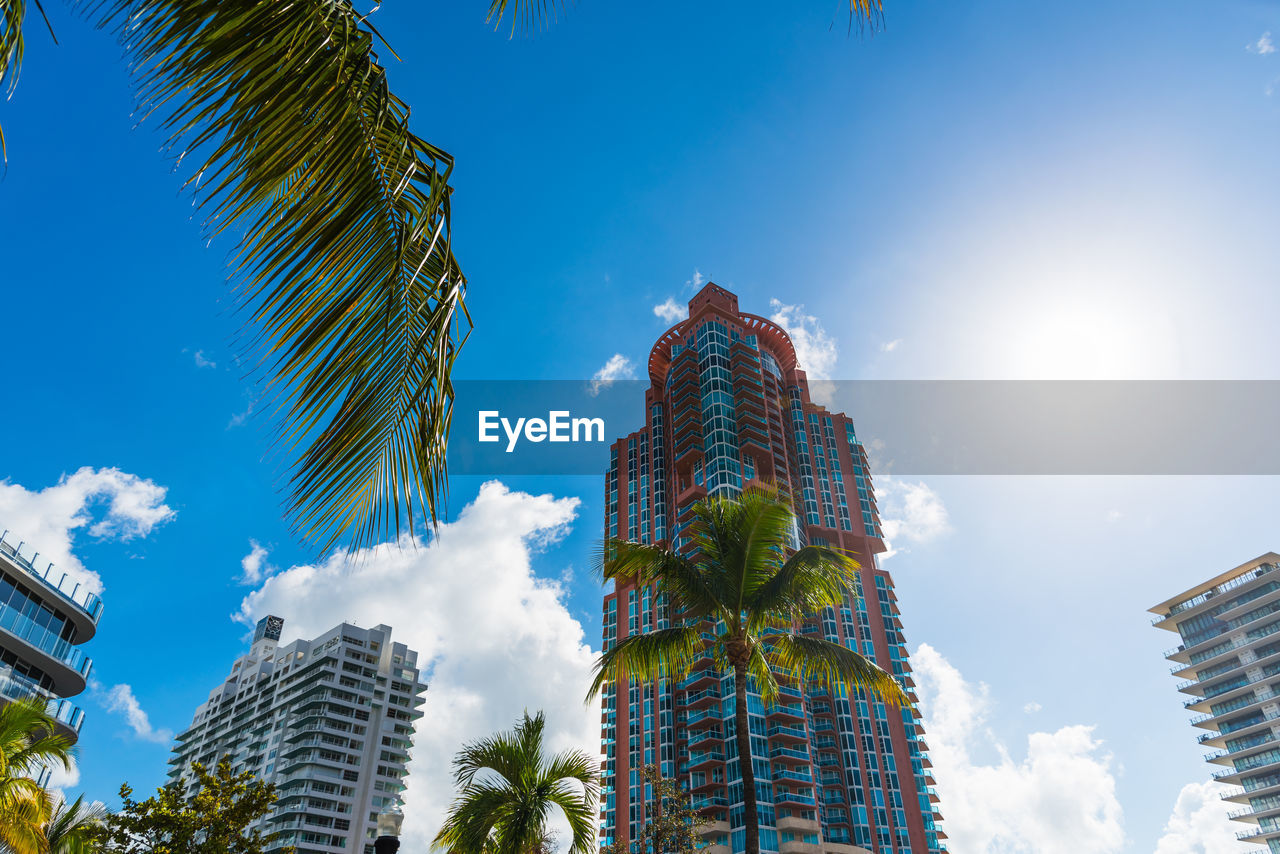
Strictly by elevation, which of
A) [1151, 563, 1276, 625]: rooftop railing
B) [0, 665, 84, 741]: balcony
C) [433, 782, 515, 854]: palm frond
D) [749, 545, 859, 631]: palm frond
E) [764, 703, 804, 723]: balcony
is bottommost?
[433, 782, 515, 854]: palm frond

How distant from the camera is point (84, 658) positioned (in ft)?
116

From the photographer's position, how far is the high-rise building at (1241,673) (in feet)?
291

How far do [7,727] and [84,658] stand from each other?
26.3 metres

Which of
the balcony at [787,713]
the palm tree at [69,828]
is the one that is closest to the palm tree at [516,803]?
the palm tree at [69,828]

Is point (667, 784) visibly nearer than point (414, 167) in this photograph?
No

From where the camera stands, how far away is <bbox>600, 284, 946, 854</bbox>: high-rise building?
68.4 meters

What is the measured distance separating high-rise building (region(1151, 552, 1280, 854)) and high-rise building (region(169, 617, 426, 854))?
101108mm

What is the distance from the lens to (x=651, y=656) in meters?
13.2

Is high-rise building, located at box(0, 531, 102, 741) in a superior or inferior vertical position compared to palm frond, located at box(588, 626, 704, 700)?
superior

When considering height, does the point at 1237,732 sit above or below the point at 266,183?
above

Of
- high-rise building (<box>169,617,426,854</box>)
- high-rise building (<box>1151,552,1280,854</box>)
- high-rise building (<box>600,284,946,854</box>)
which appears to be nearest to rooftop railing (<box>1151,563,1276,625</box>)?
high-rise building (<box>1151,552,1280,854</box>)

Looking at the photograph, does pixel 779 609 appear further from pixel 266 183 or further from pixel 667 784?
pixel 266 183

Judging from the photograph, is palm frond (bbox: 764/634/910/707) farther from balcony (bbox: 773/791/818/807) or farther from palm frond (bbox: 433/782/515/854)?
balcony (bbox: 773/791/818/807)

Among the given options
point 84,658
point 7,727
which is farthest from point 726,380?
point 7,727
